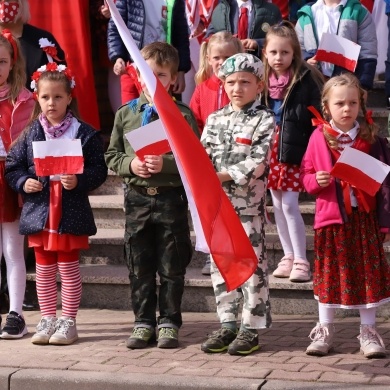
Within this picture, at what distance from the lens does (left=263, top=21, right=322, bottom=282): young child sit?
819cm

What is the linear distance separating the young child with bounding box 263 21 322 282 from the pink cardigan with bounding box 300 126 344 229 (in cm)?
120

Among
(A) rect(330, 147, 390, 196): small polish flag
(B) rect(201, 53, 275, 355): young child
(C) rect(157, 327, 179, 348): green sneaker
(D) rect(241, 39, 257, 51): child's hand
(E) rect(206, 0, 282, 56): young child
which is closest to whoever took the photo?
(A) rect(330, 147, 390, 196): small polish flag

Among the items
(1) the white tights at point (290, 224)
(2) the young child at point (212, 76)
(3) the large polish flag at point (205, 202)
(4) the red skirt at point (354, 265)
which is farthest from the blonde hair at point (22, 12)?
(4) the red skirt at point (354, 265)

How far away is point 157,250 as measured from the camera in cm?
732

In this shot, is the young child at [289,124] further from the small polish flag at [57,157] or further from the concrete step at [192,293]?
the small polish flag at [57,157]

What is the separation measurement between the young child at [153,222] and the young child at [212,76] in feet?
2.99

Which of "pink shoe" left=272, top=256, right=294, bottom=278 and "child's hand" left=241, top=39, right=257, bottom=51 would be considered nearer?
"pink shoe" left=272, top=256, right=294, bottom=278

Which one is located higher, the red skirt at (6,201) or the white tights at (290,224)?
the red skirt at (6,201)

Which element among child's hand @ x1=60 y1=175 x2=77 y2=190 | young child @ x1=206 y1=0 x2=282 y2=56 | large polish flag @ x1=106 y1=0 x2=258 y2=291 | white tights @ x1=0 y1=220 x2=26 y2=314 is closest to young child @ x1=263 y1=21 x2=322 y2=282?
young child @ x1=206 y1=0 x2=282 y2=56

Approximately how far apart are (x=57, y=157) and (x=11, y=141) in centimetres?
61

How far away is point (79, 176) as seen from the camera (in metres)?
7.30

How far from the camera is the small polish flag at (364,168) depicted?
6715 mm

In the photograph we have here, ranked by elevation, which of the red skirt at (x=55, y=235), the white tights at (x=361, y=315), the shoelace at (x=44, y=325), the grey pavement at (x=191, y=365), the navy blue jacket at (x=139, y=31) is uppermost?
the navy blue jacket at (x=139, y=31)

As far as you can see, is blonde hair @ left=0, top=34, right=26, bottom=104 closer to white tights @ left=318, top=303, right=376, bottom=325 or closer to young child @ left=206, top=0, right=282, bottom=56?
young child @ left=206, top=0, right=282, bottom=56
